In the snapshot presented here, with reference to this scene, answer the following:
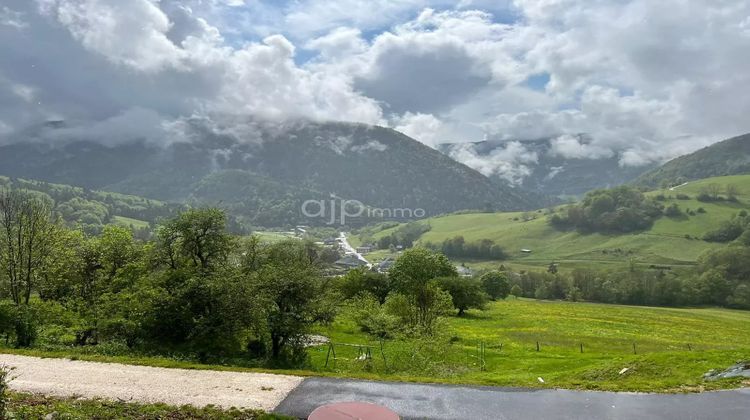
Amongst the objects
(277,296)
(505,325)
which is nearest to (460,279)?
(505,325)

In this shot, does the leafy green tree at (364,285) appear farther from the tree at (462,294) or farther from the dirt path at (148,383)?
the dirt path at (148,383)

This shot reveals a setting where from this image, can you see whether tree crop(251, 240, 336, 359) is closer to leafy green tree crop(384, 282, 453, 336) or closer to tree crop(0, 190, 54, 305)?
leafy green tree crop(384, 282, 453, 336)

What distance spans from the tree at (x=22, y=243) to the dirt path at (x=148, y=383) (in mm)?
16511

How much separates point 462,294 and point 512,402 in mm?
81263

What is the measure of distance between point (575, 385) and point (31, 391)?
85.1 ft

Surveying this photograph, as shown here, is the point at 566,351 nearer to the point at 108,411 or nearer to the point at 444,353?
the point at 444,353

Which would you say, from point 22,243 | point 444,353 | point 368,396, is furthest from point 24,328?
point 444,353

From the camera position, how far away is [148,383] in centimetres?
2411

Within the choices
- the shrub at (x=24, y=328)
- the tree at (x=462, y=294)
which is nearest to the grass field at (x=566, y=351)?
the tree at (x=462, y=294)

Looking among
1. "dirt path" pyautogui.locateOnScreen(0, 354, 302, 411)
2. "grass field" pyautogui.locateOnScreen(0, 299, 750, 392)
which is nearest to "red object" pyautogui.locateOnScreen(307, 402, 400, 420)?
"dirt path" pyautogui.locateOnScreen(0, 354, 302, 411)

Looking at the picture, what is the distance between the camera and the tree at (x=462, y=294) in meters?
101

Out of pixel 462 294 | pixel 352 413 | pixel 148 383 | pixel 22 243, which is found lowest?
pixel 462 294

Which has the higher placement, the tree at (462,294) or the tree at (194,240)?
the tree at (194,240)

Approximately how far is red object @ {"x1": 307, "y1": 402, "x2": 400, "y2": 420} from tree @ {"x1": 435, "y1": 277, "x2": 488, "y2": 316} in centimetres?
8481
